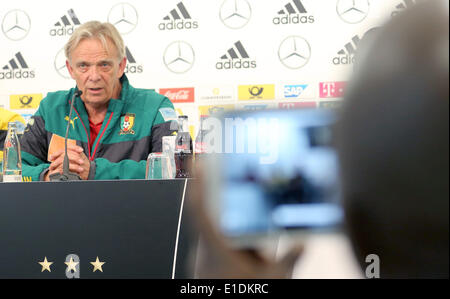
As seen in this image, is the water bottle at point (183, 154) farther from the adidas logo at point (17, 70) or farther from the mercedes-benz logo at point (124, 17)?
the adidas logo at point (17, 70)

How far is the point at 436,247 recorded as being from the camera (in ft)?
0.47

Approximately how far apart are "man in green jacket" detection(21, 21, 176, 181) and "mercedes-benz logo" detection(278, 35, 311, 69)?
137 cm

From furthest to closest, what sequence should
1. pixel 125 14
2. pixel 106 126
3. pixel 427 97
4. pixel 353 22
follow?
pixel 125 14, pixel 353 22, pixel 106 126, pixel 427 97

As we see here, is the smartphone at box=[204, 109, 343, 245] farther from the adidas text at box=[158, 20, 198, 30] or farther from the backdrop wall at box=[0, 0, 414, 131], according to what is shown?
the adidas text at box=[158, 20, 198, 30]

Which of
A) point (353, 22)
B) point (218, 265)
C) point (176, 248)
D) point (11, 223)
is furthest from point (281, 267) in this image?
point (353, 22)

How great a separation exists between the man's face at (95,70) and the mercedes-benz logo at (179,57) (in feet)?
4.14

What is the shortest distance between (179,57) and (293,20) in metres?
0.79

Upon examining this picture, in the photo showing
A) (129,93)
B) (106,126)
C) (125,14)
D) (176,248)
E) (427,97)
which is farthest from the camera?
(125,14)

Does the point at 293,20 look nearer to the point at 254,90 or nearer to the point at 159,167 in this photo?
the point at 254,90

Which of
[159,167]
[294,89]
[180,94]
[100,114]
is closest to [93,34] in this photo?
[100,114]

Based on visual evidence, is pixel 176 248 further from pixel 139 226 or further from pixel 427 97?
pixel 427 97

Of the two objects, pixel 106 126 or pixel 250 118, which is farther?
pixel 106 126

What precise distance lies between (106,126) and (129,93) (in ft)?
0.67

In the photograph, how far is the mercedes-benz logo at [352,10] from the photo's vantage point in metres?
3.21
